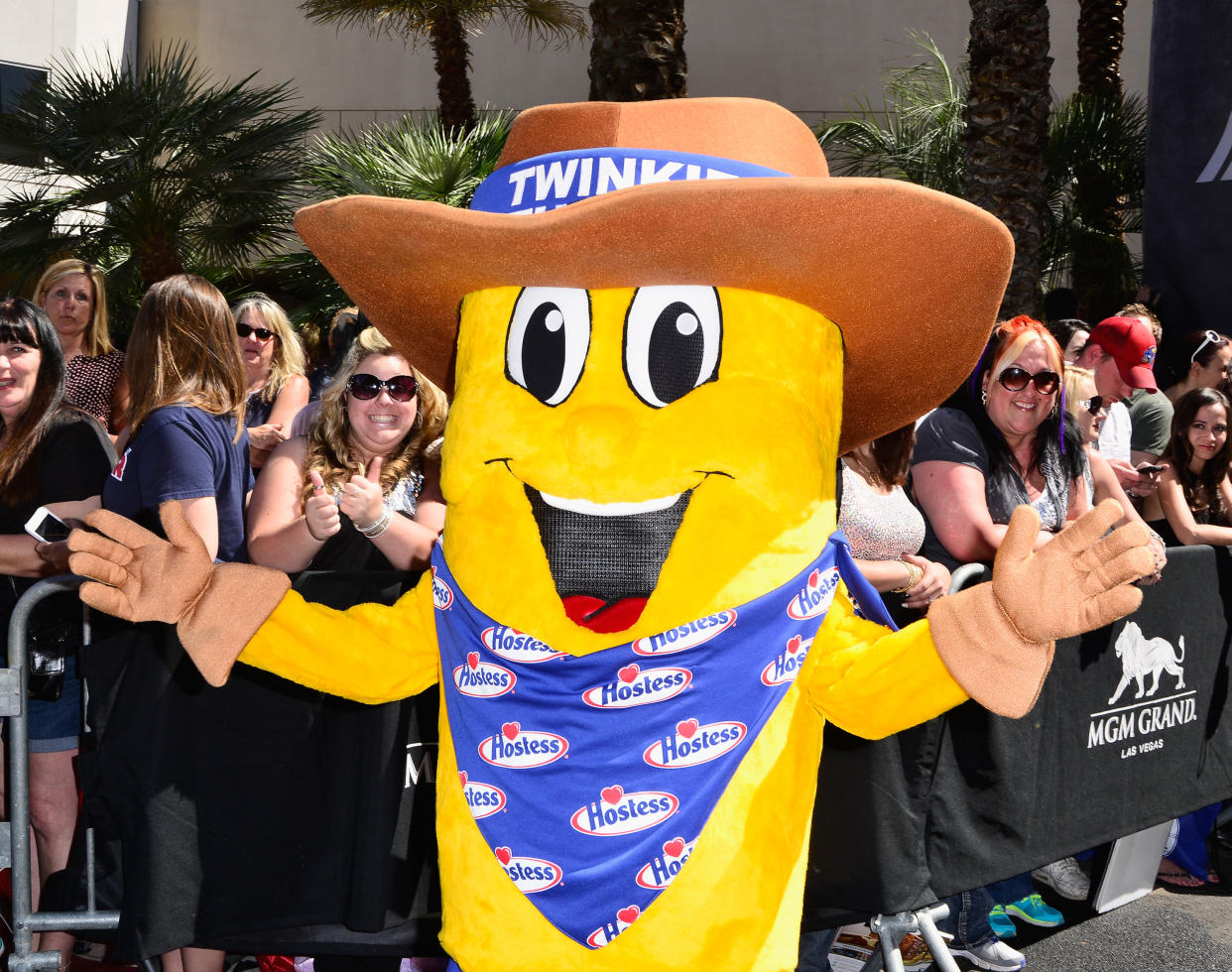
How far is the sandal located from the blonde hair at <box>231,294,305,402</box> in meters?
4.04

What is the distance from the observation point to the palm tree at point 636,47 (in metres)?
8.13

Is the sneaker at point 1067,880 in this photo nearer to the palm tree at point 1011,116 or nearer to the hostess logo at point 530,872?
Result: the hostess logo at point 530,872

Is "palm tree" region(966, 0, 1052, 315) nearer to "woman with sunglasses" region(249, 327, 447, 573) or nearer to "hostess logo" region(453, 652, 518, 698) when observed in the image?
"woman with sunglasses" region(249, 327, 447, 573)

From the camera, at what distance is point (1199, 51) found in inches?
321

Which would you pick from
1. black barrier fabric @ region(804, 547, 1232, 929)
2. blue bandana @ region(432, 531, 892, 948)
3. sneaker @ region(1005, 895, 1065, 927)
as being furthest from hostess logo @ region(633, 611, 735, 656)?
sneaker @ region(1005, 895, 1065, 927)

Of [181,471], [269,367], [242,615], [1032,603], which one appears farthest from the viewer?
[269,367]

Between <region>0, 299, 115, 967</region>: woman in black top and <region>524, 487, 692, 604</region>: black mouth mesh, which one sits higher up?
<region>524, 487, 692, 604</region>: black mouth mesh

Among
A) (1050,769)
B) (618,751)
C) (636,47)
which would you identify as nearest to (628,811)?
(618,751)

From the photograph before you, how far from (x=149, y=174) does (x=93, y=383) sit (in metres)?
4.45

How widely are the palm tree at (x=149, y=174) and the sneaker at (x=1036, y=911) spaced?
7.27 metres

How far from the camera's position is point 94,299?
5.60m

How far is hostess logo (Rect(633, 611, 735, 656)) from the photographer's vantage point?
2174 mm

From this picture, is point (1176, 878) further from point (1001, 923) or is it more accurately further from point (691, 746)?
point (691, 746)

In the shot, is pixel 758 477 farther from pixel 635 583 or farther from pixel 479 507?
pixel 479 507
